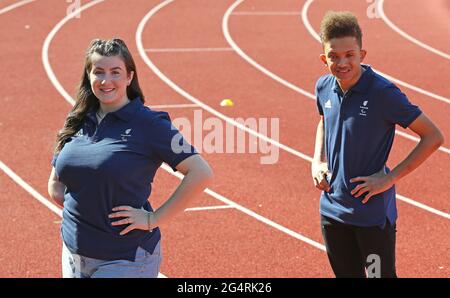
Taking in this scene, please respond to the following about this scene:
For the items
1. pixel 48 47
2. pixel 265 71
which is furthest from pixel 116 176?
pixel 48 47

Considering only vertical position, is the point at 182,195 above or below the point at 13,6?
above

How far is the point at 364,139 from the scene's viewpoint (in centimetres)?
450

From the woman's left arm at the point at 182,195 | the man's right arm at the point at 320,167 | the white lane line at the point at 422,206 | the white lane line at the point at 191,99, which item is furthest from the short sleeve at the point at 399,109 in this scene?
the white lane line at the point at 191,99

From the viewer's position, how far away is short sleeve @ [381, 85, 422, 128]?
444 centimetres

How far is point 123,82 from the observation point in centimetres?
402

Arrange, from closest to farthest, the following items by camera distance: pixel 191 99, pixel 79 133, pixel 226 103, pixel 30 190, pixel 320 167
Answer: pixel 79 133
pixel 320 167
pixel 30 190
pixel 226 103
pixel 191 99

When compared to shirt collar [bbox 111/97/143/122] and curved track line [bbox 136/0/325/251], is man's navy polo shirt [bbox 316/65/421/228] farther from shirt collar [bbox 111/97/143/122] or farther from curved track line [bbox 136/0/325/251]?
curved track line [bbox 136/0/325/251]

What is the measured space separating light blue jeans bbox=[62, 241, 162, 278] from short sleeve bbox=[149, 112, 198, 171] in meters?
0.42

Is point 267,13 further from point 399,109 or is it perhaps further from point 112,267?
point 112,267

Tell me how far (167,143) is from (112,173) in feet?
0.89

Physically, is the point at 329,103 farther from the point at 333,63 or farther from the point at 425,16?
the point at 425,16

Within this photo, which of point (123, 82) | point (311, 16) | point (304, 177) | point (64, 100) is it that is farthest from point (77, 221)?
point (311, 16)

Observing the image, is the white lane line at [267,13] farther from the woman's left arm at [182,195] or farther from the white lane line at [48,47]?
the woman's left arm at [182,195]

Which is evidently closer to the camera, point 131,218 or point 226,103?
point 131,218
